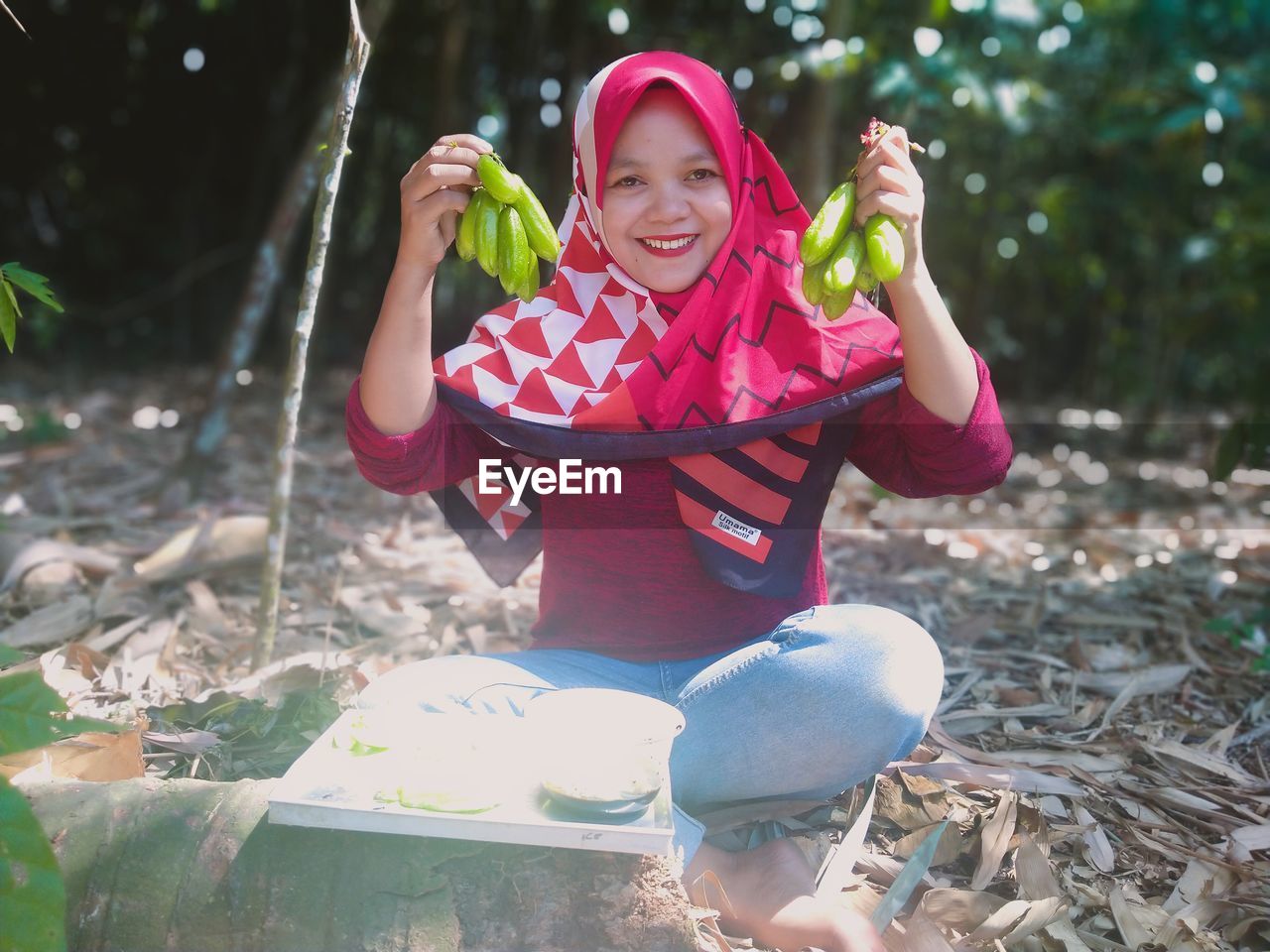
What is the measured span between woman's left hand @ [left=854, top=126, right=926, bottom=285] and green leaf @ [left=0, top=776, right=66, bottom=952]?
1.39m

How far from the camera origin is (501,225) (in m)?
1.76

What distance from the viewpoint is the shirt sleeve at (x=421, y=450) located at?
5.93 ft

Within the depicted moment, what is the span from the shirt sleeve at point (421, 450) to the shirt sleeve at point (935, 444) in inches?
27.3

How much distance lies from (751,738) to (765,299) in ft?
2.50

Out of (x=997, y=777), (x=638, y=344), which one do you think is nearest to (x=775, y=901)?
(x=997, y=777)

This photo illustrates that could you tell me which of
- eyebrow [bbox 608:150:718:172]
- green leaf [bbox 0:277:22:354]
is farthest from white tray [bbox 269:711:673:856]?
eyebrow [bbox 608:150:718:172]

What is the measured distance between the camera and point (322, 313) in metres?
7.24

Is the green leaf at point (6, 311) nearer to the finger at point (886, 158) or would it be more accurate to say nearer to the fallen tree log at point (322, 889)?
the fallen tree log at point (322, 889)

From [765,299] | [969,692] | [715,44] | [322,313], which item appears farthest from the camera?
[322,313]

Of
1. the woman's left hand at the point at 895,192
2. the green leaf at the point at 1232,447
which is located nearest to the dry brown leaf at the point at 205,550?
the woman's left hand at the point at 895,192

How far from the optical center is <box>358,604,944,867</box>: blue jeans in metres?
1.76

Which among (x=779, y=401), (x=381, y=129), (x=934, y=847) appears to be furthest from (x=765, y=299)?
(x=381, y=129)

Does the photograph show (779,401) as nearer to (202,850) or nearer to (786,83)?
(202,850)

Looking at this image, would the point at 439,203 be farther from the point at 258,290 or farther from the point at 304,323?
the point at 258,290
